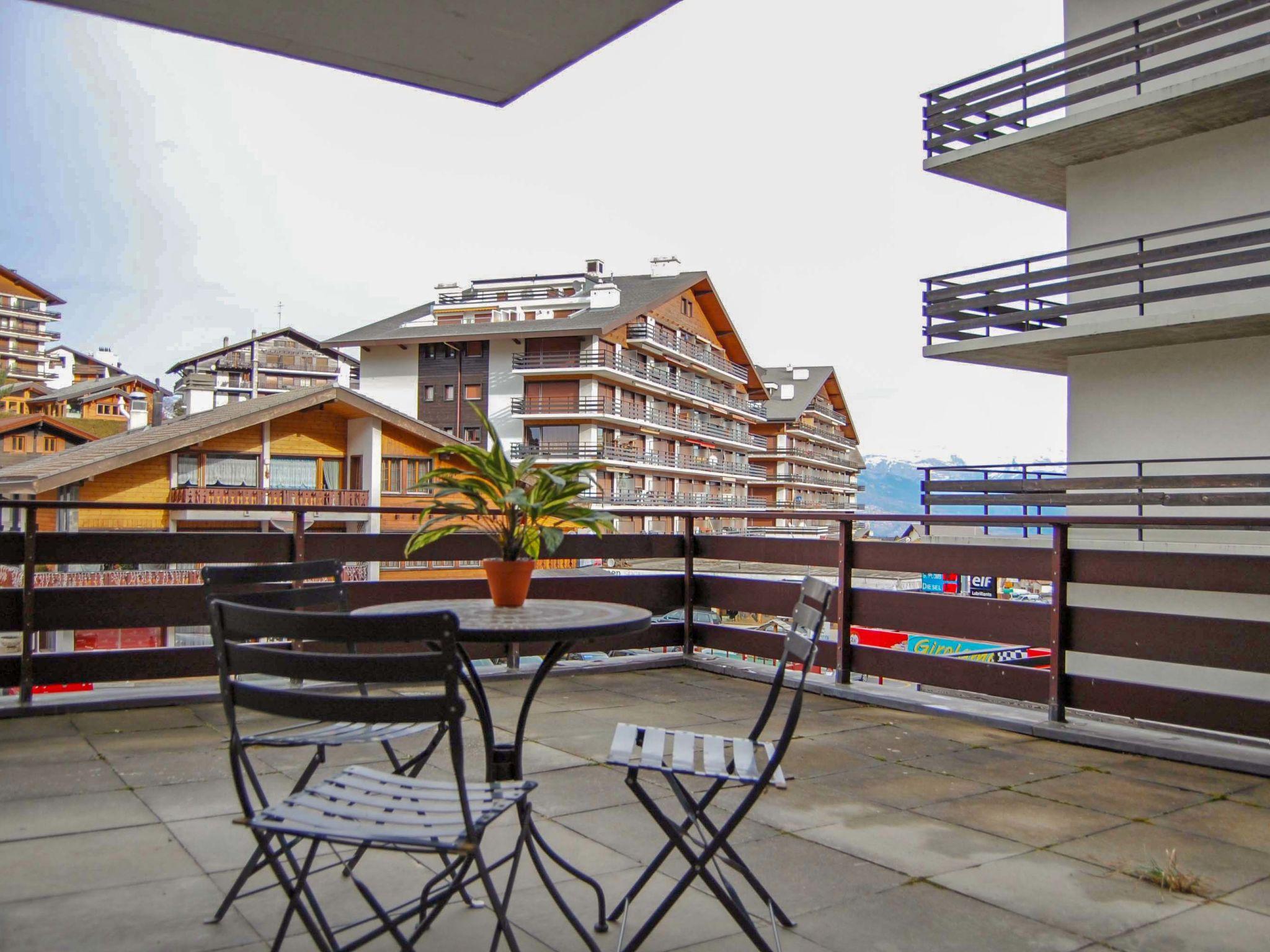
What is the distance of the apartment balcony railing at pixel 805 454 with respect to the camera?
6372 centimetres

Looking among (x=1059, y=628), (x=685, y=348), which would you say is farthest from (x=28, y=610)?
(x=685, y=348)

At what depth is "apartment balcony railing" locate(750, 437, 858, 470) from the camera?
209 ft

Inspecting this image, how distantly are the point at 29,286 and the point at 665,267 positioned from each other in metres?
65.2

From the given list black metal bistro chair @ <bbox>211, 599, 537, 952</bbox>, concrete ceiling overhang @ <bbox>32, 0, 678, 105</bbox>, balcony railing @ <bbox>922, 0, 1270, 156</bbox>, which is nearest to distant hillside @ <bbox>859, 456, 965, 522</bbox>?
balcony railing @ <bbox>922, 0, 1270, 156</bbox>

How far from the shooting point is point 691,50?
5.64m

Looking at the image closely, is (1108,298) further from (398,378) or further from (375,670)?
(398,378)

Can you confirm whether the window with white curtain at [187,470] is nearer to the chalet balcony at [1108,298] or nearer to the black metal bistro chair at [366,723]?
the chalet balcony at [1108,298]

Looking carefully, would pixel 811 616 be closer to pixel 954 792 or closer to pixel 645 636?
pixel 954 792

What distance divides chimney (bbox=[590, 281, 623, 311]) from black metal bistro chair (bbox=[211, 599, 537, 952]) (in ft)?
144

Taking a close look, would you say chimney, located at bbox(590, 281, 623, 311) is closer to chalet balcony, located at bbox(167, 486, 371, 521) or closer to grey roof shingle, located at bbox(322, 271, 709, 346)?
grey roof shingle, located at bbox(322, 271, 709, 346)

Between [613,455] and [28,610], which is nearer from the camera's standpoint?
[28,610]

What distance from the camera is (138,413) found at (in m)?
39.1

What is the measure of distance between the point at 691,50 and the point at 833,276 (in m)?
87.9

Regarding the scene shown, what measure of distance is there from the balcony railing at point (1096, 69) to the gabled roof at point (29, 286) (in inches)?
3602
